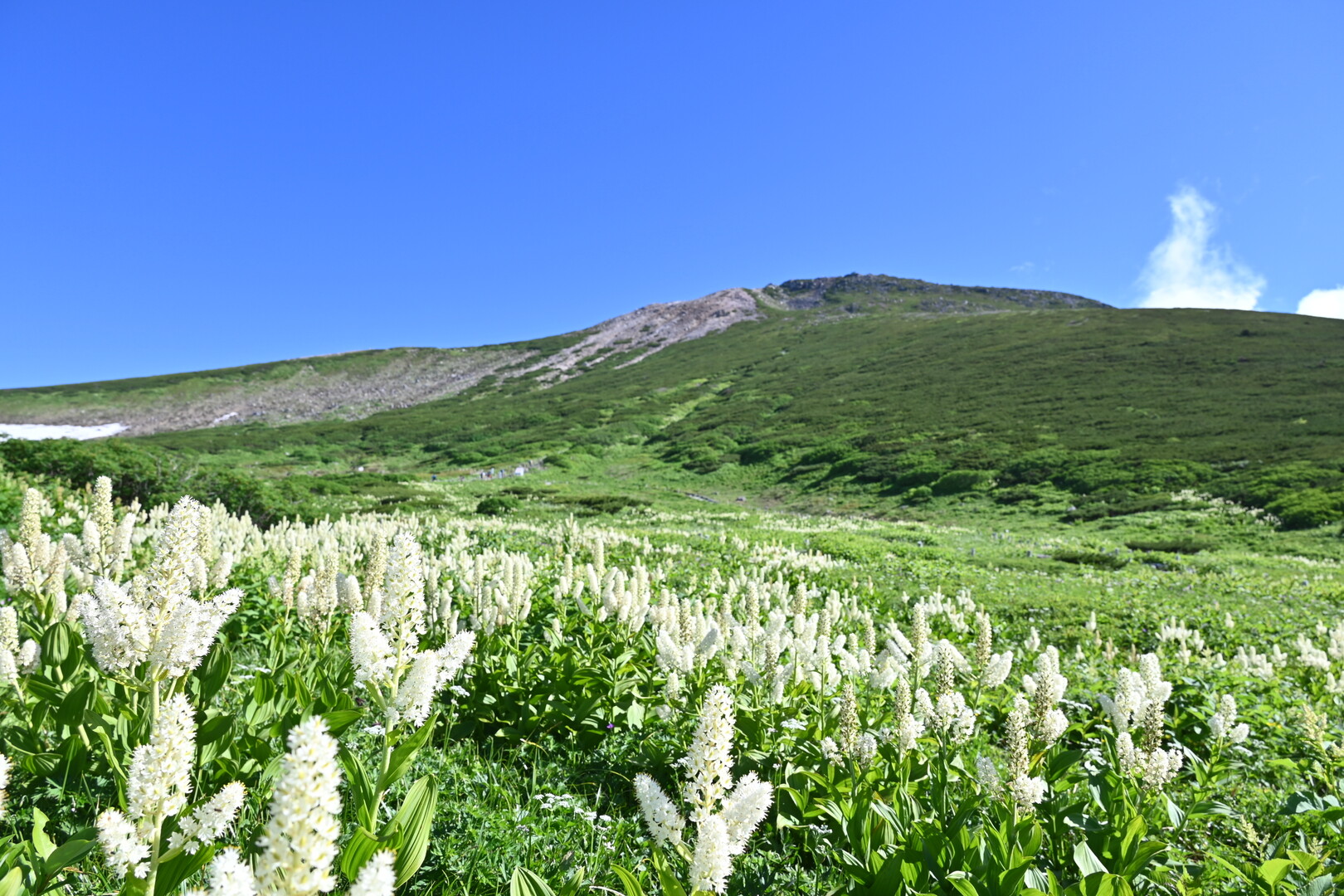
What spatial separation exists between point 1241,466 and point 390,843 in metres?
47.8

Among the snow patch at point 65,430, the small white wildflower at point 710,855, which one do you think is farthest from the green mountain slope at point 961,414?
Result: the small white wildflower at point 710,855

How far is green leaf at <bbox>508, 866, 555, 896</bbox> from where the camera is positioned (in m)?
2.38

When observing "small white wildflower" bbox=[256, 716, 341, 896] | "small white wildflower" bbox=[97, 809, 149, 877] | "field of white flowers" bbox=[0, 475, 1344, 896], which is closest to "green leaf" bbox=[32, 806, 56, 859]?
"field of white flowers" bbox=[0, 475, 1344, 896]

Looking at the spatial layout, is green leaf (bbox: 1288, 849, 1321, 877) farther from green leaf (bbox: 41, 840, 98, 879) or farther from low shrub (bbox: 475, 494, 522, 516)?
low shrub (bbox: 475, 494, 522, 516)

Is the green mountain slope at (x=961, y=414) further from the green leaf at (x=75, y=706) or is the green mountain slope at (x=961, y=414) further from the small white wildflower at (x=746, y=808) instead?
the green leaf at (x=75, y=706)

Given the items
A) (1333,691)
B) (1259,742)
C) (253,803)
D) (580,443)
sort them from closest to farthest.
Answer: (253,803), (1259,742), (1333,691), (580,443)

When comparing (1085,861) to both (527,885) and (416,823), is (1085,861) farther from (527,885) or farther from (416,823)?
(416,823)

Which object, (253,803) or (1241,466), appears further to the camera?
(1241,466)

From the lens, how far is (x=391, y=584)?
2.70 meters

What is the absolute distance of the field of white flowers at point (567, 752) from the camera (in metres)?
2.22

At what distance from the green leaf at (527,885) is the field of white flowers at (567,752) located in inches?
0.6

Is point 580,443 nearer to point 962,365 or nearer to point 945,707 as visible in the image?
point 962,365

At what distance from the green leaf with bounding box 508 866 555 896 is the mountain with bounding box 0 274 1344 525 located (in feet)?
61.7

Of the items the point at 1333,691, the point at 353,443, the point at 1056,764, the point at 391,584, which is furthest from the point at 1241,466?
the point at 353,443
